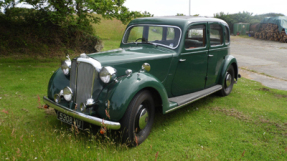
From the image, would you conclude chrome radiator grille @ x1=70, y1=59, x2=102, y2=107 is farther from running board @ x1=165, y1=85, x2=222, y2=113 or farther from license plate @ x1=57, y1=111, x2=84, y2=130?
running board @ x1=165, y1=85, x2=222, y2=113

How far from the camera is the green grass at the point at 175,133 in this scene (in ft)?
10.4

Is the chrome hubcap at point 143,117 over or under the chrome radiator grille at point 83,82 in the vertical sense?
under

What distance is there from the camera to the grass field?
10.4ft

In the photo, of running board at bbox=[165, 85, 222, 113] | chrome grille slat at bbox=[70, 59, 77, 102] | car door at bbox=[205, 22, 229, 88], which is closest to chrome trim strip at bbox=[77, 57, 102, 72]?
chrome grille slat at bbox=[70, 59, 77, 102]

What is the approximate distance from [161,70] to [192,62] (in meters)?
0.86

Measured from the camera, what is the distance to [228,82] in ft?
20.9

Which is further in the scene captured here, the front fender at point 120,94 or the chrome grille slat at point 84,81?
the chrome grille slat at point 84,81

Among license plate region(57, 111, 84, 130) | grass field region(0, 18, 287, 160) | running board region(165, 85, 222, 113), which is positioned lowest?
grass field region(0, 18, 287, 160)

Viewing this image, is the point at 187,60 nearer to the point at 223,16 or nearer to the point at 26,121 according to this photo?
the point at 26,121

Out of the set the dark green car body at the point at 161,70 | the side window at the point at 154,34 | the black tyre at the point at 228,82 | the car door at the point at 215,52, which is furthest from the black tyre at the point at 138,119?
the black tyre at the point at 228,82

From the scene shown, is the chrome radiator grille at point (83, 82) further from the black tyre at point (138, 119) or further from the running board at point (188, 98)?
the running board at point (188, 98)

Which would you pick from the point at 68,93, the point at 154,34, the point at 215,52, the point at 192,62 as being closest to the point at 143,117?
the point at 68,93

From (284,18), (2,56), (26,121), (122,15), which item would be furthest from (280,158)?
(284,18)

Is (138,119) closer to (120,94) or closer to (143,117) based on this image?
(143,117)
